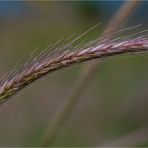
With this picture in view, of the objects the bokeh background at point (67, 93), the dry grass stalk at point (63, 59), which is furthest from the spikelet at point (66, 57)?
the bokeh background at point (67, 93)

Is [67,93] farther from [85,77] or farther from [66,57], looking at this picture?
[66,57]

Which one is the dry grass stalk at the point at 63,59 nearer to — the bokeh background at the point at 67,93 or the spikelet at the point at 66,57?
the spikelet at the point at 66,57

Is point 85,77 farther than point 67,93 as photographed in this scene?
No

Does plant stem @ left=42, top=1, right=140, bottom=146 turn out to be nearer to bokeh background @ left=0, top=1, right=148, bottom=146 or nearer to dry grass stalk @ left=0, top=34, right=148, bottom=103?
bokeh background @ left=0, top=1, right=148, bottom=146

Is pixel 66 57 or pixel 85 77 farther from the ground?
pixel 66 57

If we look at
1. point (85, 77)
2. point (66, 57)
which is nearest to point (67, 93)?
point (85, 77)

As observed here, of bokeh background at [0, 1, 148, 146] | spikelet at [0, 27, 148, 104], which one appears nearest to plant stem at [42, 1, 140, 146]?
bokeh background at [0, 1, 148, 146]
